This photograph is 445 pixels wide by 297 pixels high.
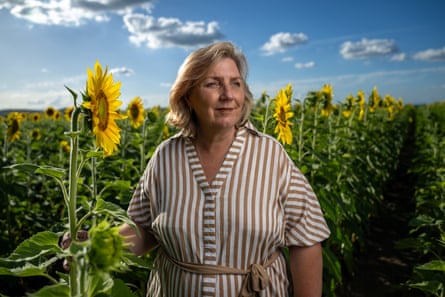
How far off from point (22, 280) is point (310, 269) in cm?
317

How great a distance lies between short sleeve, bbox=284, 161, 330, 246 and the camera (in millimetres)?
2072

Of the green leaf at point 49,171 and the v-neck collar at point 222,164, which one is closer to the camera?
the green leaf at point 49,171

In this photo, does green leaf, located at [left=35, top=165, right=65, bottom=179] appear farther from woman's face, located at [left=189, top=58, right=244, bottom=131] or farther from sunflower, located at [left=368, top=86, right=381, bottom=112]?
sunflower, located at [left=368, top=86, right=381, bottom=112]

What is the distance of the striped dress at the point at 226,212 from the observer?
1947mm

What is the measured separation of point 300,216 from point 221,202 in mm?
372

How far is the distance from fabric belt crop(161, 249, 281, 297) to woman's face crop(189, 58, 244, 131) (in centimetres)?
58

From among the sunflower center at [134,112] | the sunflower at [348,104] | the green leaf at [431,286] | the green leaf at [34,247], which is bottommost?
the green leaf at [431,286]

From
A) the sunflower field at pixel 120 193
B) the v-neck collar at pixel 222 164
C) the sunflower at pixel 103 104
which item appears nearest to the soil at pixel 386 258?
the sunflower field at pixel 120 193

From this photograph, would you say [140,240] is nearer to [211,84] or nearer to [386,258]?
[211,84]

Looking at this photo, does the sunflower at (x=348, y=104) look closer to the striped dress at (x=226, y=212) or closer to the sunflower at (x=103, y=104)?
the striped dress at (x=226, y=212)

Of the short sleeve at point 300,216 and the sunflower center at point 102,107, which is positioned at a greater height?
the sunflower center at point 102,107

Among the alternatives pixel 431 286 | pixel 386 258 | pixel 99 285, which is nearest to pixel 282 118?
pixel 431 286

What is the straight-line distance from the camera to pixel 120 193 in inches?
121

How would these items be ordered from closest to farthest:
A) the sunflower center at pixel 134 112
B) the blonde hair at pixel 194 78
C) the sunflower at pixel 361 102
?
the blonde hair at pixel 194 78
the sunflower center at pixel 134 112
the sunflower at pixel 361 102
